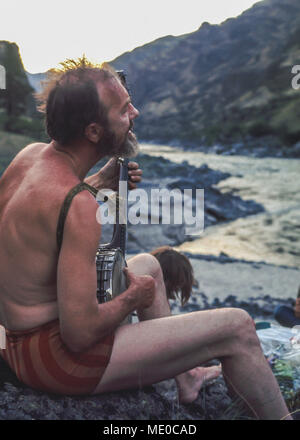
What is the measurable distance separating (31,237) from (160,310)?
2.71 feet

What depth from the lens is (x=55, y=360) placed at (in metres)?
1.78

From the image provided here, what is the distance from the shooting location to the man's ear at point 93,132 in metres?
1.73

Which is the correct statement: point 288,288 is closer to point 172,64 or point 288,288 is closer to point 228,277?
point 228,277

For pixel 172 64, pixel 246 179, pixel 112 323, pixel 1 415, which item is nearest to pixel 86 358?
pixel 112 323

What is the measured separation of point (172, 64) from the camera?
15900cm

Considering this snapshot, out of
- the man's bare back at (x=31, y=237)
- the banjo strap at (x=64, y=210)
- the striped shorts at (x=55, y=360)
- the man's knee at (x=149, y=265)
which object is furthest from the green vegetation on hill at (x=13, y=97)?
the banjo strap at (x=64, y=210)

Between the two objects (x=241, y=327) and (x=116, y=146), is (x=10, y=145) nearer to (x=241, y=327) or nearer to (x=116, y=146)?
(x=116, y=146)

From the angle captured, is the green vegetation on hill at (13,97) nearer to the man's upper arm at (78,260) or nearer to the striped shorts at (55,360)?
the striped shorts at (55,360)

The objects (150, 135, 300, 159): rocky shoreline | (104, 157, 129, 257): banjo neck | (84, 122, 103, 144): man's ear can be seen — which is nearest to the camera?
(84, 122, 103, 144): man's ear

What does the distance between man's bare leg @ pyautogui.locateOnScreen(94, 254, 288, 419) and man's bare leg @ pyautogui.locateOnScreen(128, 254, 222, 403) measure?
34 cm

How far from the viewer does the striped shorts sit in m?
1.78

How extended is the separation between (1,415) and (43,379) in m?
0.22

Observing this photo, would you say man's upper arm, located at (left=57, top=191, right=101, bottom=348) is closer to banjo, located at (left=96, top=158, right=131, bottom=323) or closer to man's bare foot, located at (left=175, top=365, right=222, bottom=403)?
banjo, located at (left=96, top=158, right=131, bottom=323)

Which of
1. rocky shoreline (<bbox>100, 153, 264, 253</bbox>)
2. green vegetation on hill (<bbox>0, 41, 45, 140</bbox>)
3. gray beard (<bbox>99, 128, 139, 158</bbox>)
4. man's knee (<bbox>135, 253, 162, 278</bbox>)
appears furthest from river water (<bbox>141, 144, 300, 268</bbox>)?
green vegetation on hill (<bbox>0, 41, 45, 140</bbox>)
